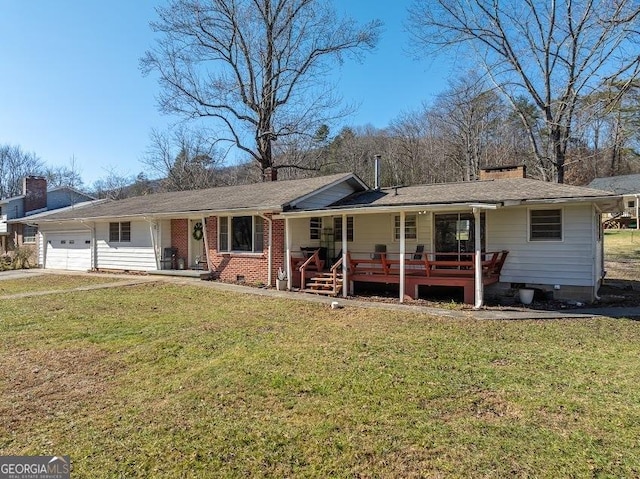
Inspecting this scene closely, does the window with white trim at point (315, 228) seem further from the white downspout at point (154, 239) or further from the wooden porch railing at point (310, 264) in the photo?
the white downspout at point (154, 239)

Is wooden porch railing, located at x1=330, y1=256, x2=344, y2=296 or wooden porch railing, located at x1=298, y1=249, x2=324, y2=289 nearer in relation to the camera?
wooden porch railing, located at x1=330, y1=256, x2=344, y2=296

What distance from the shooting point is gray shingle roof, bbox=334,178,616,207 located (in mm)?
10086

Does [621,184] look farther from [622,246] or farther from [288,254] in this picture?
[288,254]

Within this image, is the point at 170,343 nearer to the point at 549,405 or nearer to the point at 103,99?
the point at 549,405

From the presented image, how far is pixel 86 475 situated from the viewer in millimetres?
2998

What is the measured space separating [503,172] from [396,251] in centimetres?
534

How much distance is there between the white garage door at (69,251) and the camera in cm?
1941

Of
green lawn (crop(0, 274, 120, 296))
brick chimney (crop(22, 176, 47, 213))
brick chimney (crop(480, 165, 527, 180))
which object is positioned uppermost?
brick chimney (crop(22, 176, 47, 213))

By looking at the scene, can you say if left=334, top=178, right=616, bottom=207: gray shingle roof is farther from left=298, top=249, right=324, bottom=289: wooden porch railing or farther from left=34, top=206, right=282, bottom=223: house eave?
left=34, top=206, right=282, bottom=223: house eave

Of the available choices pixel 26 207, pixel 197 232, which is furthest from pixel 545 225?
pixel 26 207

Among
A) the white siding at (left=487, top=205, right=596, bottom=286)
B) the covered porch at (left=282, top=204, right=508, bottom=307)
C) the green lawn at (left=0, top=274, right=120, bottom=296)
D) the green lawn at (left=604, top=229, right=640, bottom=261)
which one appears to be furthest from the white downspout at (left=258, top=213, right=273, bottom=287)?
the green lawn at (left=604, top=229, right=640, bottom=261)

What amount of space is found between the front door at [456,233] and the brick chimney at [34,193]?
29849 mm

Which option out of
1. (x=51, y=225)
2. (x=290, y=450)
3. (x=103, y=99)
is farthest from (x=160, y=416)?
(x=51, y=225)

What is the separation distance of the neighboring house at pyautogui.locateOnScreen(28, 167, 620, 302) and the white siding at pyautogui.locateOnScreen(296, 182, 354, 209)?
0.04 m
